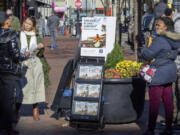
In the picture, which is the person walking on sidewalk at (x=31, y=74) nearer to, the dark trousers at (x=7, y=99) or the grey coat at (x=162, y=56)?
the dark trousers at (x=7, y=99)

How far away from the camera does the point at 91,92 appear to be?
272 inches

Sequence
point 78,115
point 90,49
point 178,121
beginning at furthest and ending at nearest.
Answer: point 90,49 → point 178,121 → point 78,115

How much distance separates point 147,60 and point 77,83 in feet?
4.13

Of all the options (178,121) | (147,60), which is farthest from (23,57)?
(178,121)

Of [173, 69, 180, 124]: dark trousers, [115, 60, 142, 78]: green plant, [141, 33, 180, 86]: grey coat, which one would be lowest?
[173, 69, 180, 124]: dark trousers

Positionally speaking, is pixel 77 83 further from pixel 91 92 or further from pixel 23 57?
pixel 23 57

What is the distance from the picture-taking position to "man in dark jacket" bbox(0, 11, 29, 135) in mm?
6383

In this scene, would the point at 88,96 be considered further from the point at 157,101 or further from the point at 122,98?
the point at 157,101

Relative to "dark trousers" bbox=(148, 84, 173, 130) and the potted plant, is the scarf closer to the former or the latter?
the potted plant

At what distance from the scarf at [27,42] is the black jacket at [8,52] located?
Answer: 79cm

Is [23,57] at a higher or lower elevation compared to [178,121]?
higher

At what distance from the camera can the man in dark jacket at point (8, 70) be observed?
6383mm

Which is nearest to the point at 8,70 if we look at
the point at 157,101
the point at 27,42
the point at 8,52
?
the point at 8,52

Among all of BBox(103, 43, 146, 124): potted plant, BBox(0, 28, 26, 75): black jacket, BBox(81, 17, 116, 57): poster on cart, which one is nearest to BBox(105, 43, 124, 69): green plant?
BBox(103, 43, 146, 124): potted plant
